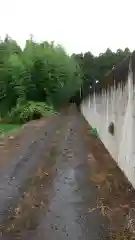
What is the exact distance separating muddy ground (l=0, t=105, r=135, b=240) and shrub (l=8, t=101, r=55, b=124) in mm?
19348

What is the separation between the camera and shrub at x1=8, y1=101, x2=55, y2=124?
3144 centimetres

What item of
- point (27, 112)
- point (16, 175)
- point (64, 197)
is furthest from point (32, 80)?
point (64, 197)

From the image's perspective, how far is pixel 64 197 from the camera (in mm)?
6902

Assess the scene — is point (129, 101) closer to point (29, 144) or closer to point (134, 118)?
point (134, 118)

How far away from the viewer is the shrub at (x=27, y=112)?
3144 centimetres

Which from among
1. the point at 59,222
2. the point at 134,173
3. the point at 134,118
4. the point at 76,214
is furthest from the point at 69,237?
the point at 134,118

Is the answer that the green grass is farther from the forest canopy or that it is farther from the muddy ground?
the muddy ground

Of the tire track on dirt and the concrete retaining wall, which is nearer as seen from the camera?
the tire track on dirt

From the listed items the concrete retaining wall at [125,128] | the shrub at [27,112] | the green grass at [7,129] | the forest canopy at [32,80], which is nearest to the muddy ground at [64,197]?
the concrete retaining wall at [125,128]

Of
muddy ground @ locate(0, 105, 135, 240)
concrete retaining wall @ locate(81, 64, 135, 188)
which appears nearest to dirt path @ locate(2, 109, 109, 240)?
muddy ground @ locate(0, 105, 135, 240)

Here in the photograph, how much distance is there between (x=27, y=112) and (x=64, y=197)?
24.9 metres

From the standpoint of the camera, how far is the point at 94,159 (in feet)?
36.6

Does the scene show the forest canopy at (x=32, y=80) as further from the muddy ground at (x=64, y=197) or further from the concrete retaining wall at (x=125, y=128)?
the concrete retaining wall at (x=125, y=128)

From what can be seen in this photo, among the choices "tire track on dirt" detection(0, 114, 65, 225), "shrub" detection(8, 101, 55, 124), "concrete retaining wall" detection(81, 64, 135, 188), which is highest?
"concrete retaining wall" detection(81, 64, 135, 188)
